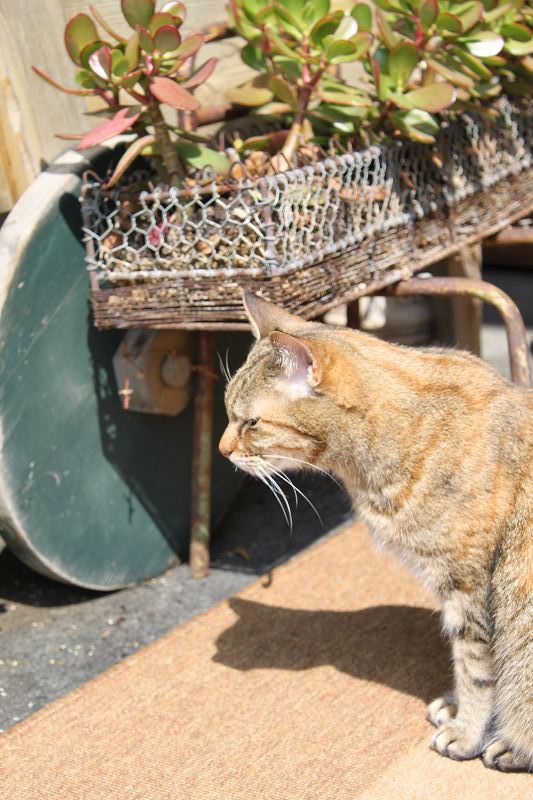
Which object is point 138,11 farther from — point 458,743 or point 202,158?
point 458,743

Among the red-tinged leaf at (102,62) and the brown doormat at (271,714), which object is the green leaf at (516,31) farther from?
the brown doormat at (271,714)

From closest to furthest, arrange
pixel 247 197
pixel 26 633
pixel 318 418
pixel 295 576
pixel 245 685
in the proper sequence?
pixel 318 418 < pixel 247 197 < pixel 245 685 < pixel 26 633 < pixel 295 576

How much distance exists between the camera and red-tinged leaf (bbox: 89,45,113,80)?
7.02 feet

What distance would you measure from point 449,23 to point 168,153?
786 mm

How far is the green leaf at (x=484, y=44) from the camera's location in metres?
2.46

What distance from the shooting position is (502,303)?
243 cm

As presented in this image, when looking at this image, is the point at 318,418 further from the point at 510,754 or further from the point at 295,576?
the point at 295,576

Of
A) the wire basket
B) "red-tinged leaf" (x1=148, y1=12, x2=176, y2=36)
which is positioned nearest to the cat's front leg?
the wire basket

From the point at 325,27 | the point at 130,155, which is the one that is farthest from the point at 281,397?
the point at 325,27

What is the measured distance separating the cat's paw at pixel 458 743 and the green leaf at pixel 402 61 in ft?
5.29

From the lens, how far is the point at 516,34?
262 cm

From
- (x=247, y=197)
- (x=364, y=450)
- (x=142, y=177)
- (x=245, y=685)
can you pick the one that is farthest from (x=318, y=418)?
(x=142, y=177)

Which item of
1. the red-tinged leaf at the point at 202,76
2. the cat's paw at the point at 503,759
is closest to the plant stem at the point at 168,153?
the red-tinged leaf at the point at 202,76

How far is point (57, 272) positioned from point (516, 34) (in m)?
1.45
